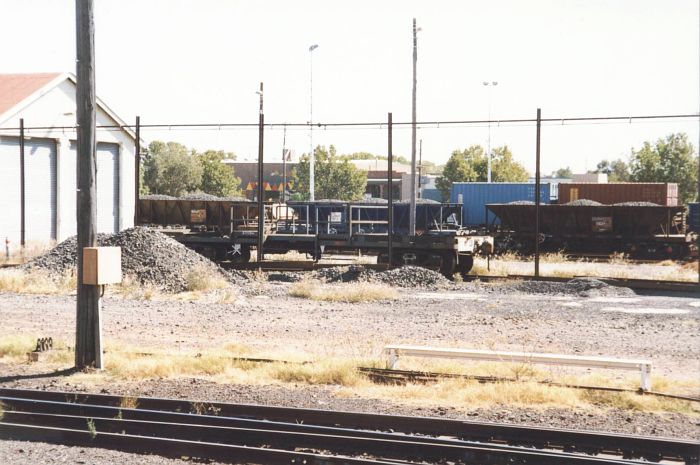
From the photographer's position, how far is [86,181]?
1176 cm

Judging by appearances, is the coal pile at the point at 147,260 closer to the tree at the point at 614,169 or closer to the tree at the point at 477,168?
the tree at the point at 477,168

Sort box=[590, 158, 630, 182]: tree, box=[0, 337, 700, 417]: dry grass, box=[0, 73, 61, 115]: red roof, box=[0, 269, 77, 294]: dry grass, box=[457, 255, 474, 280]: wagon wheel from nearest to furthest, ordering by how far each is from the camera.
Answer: box=[0, 337, 700, 417]: dry grass, box=[0, 269, 77, 294]: dry grass, box=[457, 255, 474, 280]: wagon wheel, box=[0, 73, 61, 115]: red roof, box=[590, 158, 630, 182]: tree

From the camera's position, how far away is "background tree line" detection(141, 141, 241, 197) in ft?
249

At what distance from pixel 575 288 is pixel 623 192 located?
72.0 feet

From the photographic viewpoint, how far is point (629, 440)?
26.4 ft

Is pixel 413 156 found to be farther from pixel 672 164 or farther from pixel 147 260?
pixel 672 164

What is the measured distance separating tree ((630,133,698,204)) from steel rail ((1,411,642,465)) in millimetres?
47737

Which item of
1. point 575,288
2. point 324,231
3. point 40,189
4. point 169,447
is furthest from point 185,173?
point 169,447

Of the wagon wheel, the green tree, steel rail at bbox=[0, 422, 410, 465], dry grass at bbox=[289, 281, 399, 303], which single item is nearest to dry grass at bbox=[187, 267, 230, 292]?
dry grass at bbox=[289, 281, 399, 303]

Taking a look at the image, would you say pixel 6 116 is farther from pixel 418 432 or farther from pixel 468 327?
pixel 418 432

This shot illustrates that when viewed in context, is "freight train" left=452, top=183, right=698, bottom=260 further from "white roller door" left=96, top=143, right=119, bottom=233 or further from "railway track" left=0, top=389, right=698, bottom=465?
"railway track" left=0, top=389, right=698, bottom=465

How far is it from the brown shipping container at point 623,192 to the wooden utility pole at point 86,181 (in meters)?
33.1

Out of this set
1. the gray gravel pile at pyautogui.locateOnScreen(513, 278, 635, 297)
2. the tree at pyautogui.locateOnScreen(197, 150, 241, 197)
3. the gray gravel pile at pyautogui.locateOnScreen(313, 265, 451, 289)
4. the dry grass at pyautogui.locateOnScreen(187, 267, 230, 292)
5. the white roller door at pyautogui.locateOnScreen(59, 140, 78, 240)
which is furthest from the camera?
the tree at pyautogui.locateOnScreen(197, 150, 241, 197)

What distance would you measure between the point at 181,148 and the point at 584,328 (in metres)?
74.1
